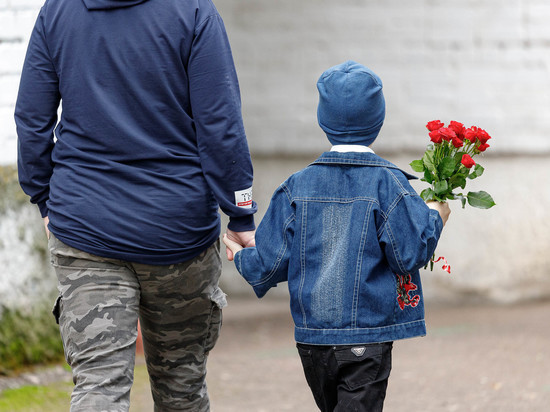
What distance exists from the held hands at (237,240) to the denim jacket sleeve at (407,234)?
502 millimetres

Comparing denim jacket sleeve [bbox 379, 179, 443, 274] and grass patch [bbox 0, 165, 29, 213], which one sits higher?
denim jacket sleeve [bbox 379, 179, 443, 274]

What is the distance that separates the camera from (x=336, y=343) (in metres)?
2.91

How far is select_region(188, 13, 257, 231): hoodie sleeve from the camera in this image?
9.76ft

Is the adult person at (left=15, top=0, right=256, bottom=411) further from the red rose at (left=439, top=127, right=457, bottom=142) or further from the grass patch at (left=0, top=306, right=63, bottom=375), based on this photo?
the grass patch at (left=0, top=306, right=63, bottom=375)

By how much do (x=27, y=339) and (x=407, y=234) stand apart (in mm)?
2992

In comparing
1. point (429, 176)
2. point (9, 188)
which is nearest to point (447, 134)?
point (429, 176)

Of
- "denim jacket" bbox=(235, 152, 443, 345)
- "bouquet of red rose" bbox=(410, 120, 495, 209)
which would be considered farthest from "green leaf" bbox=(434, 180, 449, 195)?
"denim jacket" bbox=(235, 152, 443, 345)

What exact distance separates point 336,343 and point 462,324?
13.5 feet

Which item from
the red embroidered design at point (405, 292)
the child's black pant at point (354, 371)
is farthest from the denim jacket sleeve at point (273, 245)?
the red embroidered design at point (405, 292)

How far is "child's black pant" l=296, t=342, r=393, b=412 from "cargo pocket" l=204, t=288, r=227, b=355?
0.38 meters

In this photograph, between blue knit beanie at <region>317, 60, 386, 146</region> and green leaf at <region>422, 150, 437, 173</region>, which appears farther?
green leaf at <region>422, 150, 437, 173</region>

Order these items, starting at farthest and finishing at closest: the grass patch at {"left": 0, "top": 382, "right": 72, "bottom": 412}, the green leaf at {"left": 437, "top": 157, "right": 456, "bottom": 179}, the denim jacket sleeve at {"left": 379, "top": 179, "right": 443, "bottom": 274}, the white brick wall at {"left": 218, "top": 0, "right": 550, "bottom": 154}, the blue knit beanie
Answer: the white brick wall at {"left": 218, "top": 0, "right": 550, "bottom": 154} < the grass patch at {"left": 0, "top": 382, "right": 72, "bottom": 412} < the green leaf at {"left": 437, "top": 157, "right": 456, "bottom": 179} < the blue knit beanie < the denim jacket sleeve at {"left": 379, "top": 179, "right": 443, "bottom": 274}

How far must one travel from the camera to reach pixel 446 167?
3.06 metres

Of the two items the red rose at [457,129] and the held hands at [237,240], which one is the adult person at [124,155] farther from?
the red rose at [457,129]
